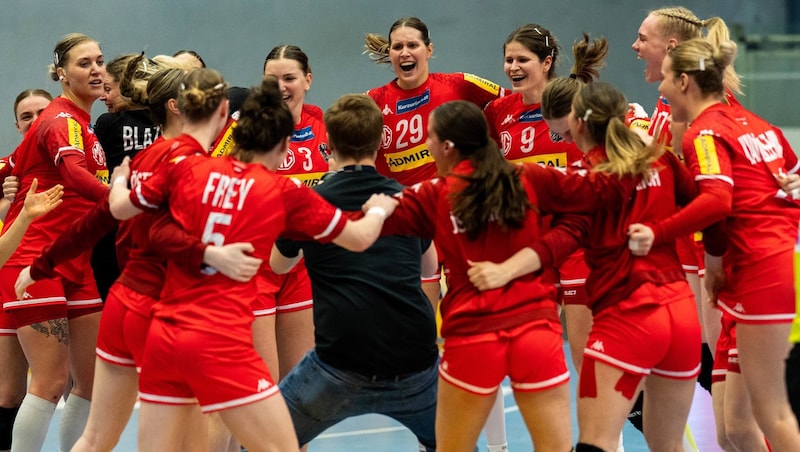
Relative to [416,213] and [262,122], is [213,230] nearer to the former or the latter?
[262,122]

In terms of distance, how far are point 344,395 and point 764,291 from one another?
5.97ft

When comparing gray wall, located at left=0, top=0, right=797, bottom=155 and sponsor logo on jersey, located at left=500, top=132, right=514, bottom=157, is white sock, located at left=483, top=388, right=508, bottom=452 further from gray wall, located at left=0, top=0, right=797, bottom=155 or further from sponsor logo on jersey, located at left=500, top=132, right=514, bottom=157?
gray wall, located at left=0, top=0, right=797, bottom=155

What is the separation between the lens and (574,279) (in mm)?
5938

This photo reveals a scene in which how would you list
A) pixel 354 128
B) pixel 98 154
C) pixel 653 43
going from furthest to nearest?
pixel 653 43 < pixel 98 154 < pixel 354 128

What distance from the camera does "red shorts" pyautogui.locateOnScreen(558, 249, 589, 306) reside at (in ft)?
19.4

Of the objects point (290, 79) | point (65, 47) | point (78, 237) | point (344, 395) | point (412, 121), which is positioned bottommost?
point (344, 395)

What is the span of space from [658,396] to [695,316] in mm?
375

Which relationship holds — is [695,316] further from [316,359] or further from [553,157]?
[553,157]

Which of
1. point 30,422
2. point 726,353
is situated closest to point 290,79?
point 30,422

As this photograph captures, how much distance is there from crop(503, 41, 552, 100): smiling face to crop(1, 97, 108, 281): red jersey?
2309 millimetres

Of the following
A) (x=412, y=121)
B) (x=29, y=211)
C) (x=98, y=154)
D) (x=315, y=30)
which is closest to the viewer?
(x=29, y=211)

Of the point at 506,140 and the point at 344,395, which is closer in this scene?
the point at 344,395

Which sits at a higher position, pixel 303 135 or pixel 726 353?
pixel 303 135

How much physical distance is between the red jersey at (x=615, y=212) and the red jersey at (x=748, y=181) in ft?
0.98
